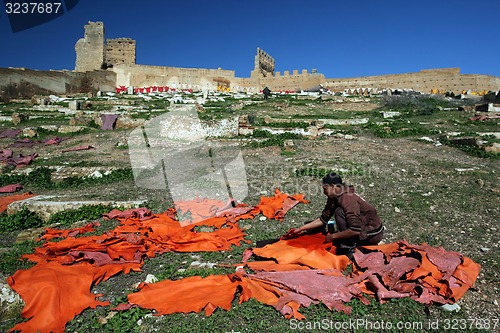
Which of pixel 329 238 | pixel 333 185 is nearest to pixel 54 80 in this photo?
pixel 333 185

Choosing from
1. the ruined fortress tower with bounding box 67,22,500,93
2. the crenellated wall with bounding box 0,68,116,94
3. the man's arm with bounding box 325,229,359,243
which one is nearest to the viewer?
the man's arm with bounding box 325,229,359,243

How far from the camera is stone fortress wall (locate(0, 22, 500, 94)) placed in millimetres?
33062

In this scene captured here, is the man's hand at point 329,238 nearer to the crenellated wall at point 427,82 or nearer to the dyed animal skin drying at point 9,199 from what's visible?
the dyed animal skin drying at point 9,199

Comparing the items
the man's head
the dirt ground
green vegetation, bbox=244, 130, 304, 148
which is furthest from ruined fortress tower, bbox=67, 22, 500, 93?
the man's head

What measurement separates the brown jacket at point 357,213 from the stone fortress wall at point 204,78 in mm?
29752

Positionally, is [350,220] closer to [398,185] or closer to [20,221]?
[398,185]

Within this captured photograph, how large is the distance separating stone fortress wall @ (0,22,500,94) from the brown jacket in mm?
29752

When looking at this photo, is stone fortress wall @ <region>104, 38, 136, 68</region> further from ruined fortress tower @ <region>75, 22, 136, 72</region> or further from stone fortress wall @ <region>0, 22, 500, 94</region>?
ruined fortress tower @ <region>75, 22, 136, 72</region>

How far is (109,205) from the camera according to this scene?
21.4 feet

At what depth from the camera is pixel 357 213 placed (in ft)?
13.6

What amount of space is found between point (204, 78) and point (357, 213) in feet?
130

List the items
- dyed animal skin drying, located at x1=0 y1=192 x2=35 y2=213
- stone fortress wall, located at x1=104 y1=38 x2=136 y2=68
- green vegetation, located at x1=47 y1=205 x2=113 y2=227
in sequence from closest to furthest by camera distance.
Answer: green vegetation, located at x1=47 y1=205 x2=113 y2=227 < dyed animal skin drying, located at x1=0 y1=192 x2=35 y2=213 < stone fortress wall, located at x1=104 y1=38 x2=136 y2=68

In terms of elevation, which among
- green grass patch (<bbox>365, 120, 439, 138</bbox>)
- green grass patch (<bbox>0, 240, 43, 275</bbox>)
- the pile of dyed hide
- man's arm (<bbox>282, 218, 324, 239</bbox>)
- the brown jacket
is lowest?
green grass patch (<bbox>0, 240, 43, 275</bbox>)

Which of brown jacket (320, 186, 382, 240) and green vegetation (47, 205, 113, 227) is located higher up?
brown jacket (320, 186, 382, 240)
